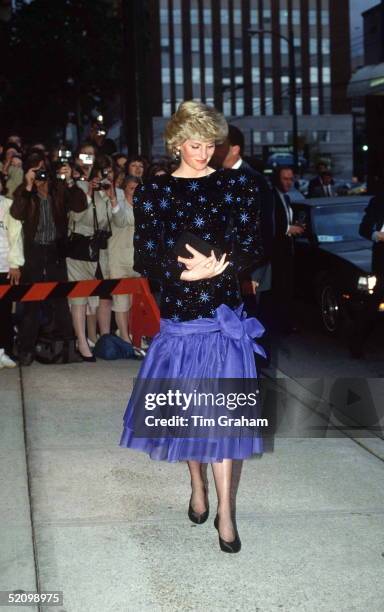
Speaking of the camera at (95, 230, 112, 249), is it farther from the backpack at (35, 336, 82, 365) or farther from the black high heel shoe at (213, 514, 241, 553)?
the black high heel shoe at (213, 514, 241, 553)

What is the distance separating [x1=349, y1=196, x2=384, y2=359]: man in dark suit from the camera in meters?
9.15

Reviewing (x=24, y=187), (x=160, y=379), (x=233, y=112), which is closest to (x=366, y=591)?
(x=160, y=379)

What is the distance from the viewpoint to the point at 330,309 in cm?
1110

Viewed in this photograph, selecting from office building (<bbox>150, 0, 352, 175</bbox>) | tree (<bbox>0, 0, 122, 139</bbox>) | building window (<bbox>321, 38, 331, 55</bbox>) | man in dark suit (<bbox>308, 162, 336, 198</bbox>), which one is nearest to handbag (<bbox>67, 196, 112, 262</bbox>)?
man in dark suit (<bbox>308, 162, 336, 198</bbox>)

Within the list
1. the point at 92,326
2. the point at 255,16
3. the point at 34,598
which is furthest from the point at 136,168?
the point at 255,16

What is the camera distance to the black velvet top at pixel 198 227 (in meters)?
4.48

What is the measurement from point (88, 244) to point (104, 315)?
89cm

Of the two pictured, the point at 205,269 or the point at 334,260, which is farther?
the point at 334,260

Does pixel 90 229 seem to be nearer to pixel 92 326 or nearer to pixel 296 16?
pixel 92 326

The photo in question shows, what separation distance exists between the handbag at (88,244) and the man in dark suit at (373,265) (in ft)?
8.04

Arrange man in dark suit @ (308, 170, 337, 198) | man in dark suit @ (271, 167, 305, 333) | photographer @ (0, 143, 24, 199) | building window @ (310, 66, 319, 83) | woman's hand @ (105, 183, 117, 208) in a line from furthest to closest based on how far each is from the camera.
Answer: building window @ (310, 66, 319, 83), man in dark suit @ (308, 170, 337, 198), photographer @ (0, 143, 24, 199), man in dark suit @ (271, 167, 305, 333), woman's hand @ (105, 183, 117, 208)

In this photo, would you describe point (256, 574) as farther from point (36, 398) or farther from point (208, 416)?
point (36, 398)

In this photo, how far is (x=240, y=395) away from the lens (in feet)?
14.7

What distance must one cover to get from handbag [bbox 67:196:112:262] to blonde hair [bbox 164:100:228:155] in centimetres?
485
